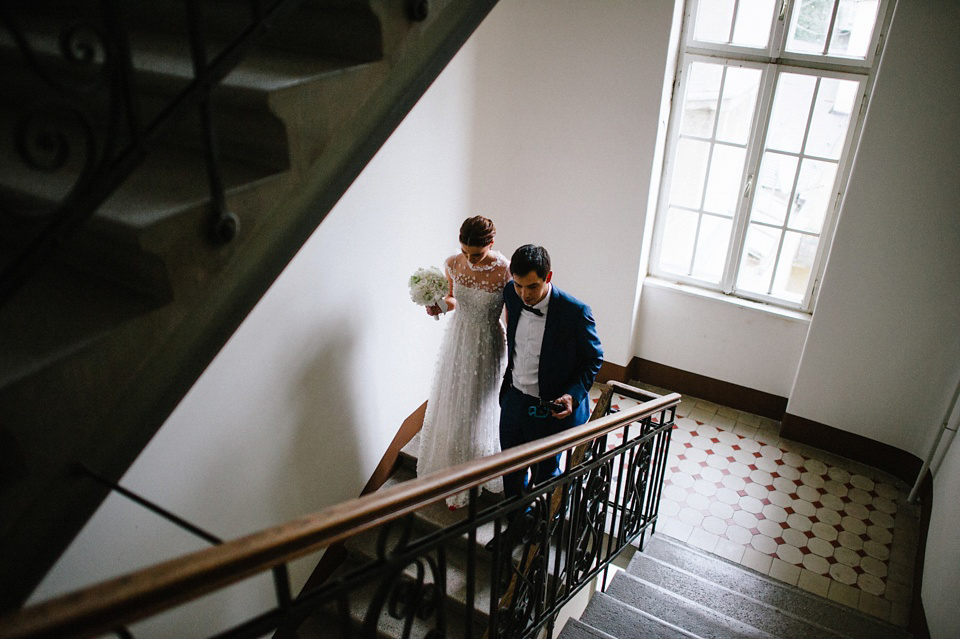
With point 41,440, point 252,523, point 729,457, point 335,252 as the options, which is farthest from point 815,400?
point 41,440

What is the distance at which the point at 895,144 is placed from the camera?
14.8ft

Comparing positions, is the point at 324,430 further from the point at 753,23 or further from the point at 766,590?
the point at 753,23

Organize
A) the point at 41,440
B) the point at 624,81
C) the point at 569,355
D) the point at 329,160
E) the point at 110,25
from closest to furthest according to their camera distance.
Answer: the point at 110,25, the point at 41,440, the point at 329,160, the point at 569,355, the point at 624,81

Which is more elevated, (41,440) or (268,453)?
(41,440)

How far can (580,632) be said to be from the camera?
8.73 feet

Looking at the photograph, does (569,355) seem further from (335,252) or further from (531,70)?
(531,70)

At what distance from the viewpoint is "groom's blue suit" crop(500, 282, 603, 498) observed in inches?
133

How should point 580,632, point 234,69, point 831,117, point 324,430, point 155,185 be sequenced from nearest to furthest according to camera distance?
point 155,185 → point 234,69 → point 580,632 → point 324,430 → point 831,117

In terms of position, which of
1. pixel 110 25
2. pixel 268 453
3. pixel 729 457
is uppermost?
pixel 110 25

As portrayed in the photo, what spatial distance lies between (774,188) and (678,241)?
93cm

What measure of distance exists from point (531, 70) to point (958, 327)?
386cm

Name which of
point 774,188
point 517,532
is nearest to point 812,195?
point 774,188

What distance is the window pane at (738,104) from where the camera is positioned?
5281 mm

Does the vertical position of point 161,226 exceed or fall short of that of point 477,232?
it exceeds it
